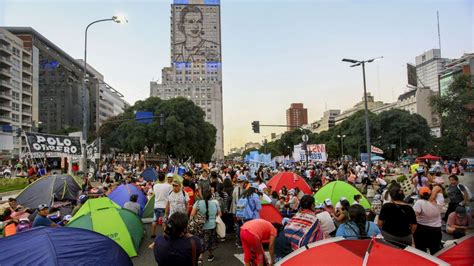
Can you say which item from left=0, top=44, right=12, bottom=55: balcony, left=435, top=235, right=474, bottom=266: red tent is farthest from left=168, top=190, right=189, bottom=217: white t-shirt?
left=0, top=44, right=12, bottom=55: balcony

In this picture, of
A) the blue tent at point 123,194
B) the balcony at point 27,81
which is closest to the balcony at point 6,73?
the balcony at point 27,81

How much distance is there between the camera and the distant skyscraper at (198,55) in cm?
14462

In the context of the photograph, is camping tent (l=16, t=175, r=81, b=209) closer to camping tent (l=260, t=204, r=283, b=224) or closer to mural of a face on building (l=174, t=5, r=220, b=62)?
camping tent (l=260, t=204, r=283, b=224)

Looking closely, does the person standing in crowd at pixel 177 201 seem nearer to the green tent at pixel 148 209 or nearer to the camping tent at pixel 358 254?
the green tent at pixel 148 209

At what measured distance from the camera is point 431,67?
147 metres

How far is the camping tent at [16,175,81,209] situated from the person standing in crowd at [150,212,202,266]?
32.0 ft

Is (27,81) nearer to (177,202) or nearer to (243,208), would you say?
(177,202)

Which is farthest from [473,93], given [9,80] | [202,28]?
[202,28]

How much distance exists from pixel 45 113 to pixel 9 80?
2479 cm

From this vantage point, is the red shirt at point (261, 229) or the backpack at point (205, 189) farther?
the backpack at point (205, 189)

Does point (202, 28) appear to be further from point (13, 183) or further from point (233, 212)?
point (233, 212)

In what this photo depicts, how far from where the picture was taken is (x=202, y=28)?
149m

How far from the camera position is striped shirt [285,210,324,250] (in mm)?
5008

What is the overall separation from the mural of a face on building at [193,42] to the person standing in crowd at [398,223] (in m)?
149
